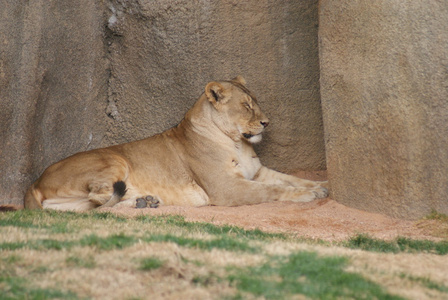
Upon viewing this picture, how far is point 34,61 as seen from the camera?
8148 mm

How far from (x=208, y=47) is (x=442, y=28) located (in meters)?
3.70

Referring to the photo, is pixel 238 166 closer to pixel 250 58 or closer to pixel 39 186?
pixel 250 58

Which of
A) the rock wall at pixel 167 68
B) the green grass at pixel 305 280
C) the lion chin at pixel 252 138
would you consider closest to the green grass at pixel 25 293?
the green grass at pixel 305 280

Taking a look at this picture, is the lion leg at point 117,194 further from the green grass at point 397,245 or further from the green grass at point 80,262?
the green grass at point 80,262

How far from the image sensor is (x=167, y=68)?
9.33 m

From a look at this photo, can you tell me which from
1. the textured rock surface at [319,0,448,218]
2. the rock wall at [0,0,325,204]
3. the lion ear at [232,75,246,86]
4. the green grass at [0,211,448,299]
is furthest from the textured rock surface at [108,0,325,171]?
the green grass at [0,211,448,299]

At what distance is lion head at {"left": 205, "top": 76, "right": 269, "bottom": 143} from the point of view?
864 cm

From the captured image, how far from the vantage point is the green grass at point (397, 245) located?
5598 mm

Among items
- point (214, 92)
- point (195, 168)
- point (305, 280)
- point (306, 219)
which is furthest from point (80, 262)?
point (214, 92)

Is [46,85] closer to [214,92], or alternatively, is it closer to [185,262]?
[214,92]

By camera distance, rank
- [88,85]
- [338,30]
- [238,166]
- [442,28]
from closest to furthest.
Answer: [442,28]
[338,30]
[238,166]
[88,85]

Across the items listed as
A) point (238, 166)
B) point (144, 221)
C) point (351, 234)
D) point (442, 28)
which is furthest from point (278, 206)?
point (442, 28)

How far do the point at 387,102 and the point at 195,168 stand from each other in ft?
9.34

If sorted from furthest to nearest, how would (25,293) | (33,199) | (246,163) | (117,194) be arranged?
(246,163)
(33,199)
(117,194)
(25,293)
